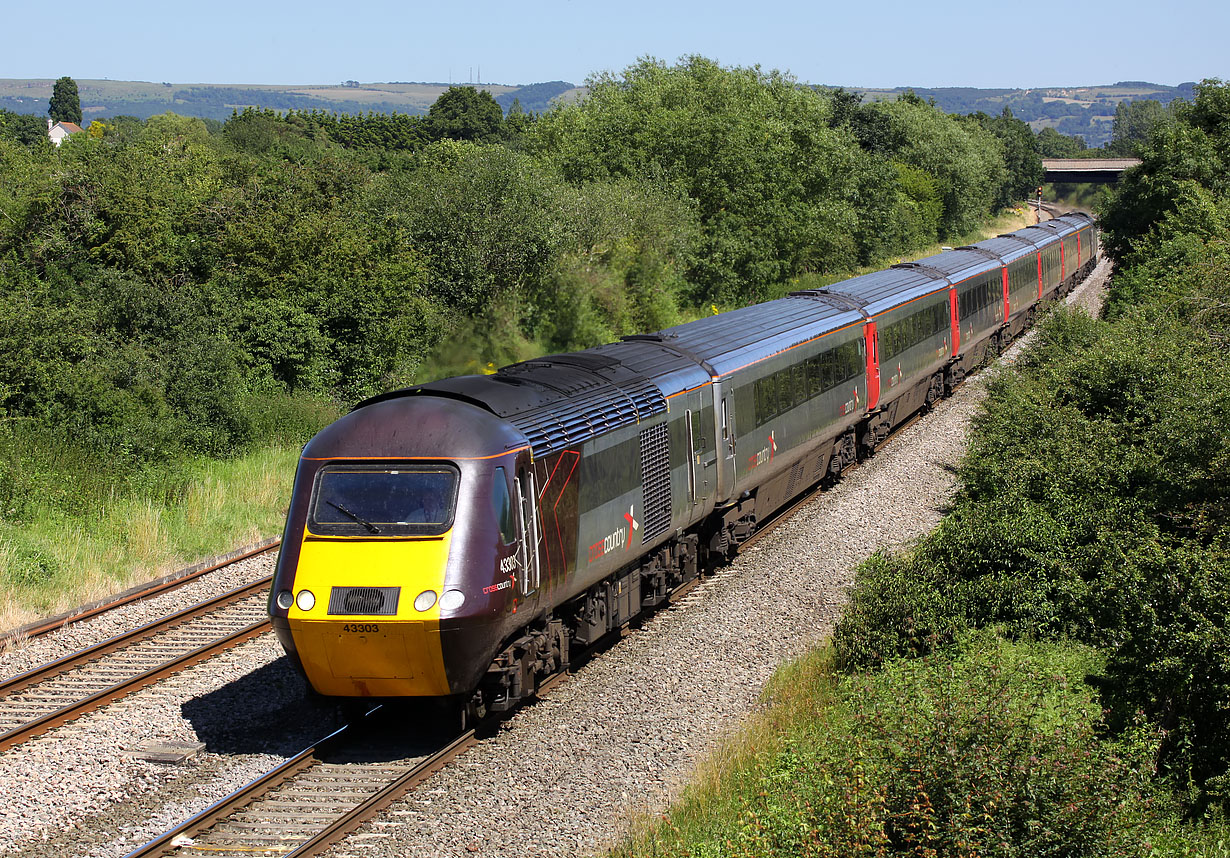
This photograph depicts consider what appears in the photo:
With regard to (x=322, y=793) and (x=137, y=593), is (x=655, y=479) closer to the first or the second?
(x=322, y=793)

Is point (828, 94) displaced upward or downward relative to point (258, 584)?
upward

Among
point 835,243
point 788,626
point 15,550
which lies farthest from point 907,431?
point 835,243

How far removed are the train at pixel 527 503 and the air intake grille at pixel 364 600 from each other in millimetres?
15

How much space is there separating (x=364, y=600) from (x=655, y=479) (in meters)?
4.56

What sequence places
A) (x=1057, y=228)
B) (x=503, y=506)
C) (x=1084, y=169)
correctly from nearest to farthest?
1. (x=503, y=506)
2. (x=1057, y=228)
3. (x=1084, y=169)

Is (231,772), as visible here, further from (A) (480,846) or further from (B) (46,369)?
(B) (46,369)

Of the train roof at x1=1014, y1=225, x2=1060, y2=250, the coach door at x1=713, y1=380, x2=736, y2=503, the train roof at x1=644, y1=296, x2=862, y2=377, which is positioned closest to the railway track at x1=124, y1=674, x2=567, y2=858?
the coach door at x1=713, y1=380, x2=736, y2=503

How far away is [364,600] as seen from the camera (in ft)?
31.5

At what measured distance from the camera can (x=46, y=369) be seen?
902 inches

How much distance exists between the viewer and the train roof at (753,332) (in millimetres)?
15773

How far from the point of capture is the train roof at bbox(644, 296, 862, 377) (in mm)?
15773

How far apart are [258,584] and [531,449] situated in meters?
6.71

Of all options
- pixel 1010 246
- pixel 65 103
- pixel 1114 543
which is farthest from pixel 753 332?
pixel 65 103

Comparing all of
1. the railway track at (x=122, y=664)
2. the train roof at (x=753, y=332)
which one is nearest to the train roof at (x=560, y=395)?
the train roof at (x=753, y=332)
